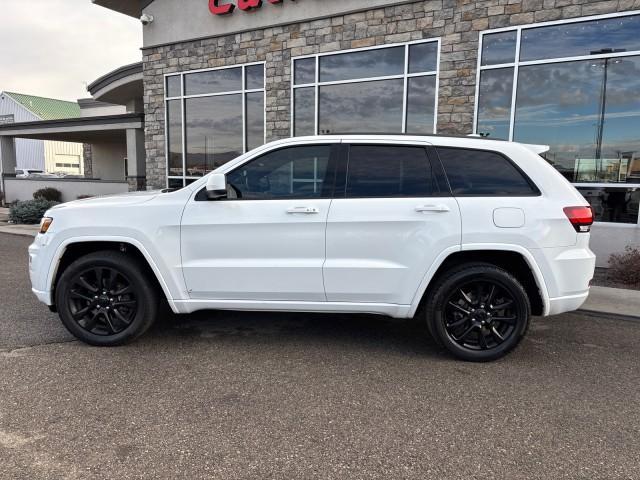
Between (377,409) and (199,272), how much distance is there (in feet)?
6.12

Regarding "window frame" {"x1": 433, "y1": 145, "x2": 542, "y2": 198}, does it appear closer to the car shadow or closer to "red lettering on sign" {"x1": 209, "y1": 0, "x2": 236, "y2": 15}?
the car shadow

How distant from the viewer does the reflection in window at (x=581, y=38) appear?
24.6ft

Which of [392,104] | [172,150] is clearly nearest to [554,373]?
[392,104]

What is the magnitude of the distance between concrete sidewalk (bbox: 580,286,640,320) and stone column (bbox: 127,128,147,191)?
1333 centimetres

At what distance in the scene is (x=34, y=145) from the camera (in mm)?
42625

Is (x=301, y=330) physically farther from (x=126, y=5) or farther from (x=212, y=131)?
(x=126, y=5)

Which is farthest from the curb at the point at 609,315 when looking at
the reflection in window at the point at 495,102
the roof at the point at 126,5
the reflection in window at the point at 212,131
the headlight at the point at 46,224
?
the roof at the point at 126,5

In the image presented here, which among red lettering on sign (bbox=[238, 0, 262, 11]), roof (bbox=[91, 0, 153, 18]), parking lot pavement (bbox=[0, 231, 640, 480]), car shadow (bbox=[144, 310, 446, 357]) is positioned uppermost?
roof (bbox=[91, 0, 153, 18])

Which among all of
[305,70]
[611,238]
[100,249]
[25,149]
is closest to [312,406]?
[100,249]

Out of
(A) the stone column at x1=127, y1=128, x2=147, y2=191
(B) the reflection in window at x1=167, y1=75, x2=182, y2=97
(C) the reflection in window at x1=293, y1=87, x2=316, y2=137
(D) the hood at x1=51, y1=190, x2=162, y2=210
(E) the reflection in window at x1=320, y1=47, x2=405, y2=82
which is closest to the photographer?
(D) the hood at x1=51, y1=190, x2=162, y2=210


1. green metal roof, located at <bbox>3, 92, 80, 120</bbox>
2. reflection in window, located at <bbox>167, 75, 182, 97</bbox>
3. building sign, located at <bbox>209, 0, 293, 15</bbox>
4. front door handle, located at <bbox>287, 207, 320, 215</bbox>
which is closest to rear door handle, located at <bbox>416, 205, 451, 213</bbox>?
front door handle, located at <bbox>287, 207, 320, 215</bbox>

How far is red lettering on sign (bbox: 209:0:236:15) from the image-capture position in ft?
36.3

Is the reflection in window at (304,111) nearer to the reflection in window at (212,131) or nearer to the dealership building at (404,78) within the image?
the dealership building at (404,78)

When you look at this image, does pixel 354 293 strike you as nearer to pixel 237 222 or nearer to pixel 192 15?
pixel 237 222
